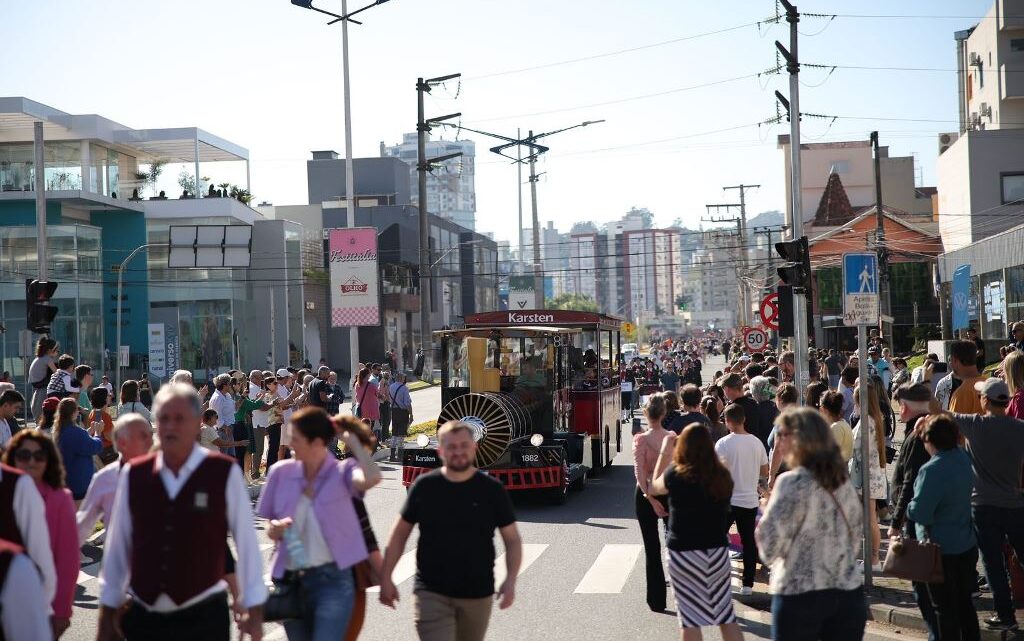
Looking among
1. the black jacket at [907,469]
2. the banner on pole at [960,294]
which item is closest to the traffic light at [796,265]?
the black jacket at [907,469]

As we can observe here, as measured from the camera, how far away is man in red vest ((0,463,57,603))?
5344mm

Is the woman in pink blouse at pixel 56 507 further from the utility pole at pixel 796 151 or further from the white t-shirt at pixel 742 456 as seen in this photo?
the utility pole at pixel 796 151

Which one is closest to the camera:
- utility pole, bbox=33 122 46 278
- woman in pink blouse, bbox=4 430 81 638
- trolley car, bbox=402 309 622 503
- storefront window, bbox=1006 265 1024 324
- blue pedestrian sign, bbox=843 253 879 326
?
woman in pink blouse, bbox=4 430 81 638

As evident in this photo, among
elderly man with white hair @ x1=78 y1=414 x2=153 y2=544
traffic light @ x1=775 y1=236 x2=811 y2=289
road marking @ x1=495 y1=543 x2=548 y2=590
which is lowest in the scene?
road marking @ x1=495 y1=543 x2=548 y2=590

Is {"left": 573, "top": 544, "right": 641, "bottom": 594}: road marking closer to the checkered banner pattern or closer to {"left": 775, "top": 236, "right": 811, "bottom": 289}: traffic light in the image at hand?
{"left": 775, "top": 236, "right": 811, "bottom": 289}: traffic light

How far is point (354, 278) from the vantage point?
26172mm

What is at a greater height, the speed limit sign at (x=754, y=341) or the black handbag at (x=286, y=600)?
the speed limit sign at (x=754, y=341)

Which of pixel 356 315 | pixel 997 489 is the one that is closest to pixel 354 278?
pixel 356 315

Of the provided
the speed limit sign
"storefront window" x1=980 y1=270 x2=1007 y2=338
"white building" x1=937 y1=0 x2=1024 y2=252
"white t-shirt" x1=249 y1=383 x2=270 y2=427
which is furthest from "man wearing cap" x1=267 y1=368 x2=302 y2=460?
"white building" x1=937 y1=0 x2=1024 y2=252

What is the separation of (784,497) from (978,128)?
209ft

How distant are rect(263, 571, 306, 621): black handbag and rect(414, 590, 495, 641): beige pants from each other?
61 centimetres

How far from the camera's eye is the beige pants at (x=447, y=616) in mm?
6223

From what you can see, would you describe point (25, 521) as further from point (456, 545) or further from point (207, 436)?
point (207, 436)

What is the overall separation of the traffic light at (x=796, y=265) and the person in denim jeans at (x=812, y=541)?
13495mm
